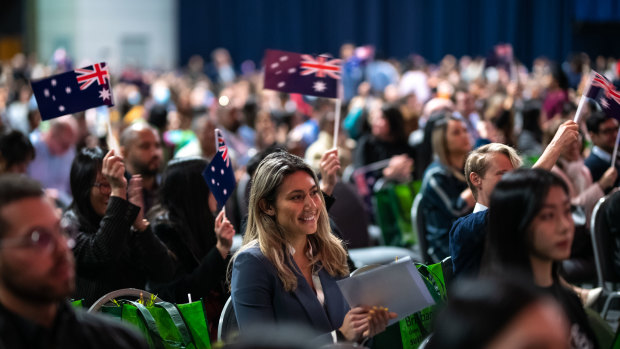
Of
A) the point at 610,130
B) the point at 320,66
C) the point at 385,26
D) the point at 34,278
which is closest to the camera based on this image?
the point at 34,278

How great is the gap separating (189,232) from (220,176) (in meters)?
0.41

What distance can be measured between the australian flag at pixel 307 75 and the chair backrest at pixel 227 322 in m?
1.98

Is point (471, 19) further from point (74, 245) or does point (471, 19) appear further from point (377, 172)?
point (74, 245)

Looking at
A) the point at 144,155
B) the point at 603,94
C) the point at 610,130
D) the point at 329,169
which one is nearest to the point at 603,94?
the point at 603,94

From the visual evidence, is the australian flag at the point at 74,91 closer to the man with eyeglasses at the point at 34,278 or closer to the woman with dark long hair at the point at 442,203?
the woman with dark long hair at the point at 442,203

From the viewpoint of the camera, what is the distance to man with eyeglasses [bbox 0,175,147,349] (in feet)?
6.74

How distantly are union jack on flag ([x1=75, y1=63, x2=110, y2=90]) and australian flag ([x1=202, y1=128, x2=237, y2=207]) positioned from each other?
86 cm

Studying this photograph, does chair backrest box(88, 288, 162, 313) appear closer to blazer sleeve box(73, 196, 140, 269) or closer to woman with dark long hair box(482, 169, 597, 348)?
blazer sleeve box(73, 196, 140, 269)

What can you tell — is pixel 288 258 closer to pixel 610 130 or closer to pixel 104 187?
pixel 104 187

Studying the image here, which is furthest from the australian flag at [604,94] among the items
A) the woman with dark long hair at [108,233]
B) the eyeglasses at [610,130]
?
the woman with dark long hair at [108,233]

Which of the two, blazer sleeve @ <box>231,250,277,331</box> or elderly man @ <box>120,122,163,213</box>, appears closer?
blazer sleeve @ <box>231,250,277,331</box>

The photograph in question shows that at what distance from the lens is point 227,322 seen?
10.8 ft

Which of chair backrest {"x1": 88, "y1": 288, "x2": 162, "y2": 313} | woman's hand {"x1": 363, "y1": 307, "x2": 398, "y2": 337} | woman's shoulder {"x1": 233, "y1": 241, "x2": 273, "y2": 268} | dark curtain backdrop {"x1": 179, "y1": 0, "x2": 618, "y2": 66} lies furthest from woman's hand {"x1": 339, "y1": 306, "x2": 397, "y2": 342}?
dark curtain backdrop {"x1": 179, "y1": 0, "x2": 618, "y2": 66}

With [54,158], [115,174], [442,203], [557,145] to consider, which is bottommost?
[54,158]
